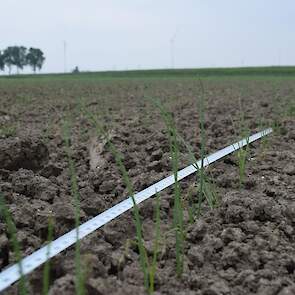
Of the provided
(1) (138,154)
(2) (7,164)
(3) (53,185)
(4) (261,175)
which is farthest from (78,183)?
(4) (261,175)

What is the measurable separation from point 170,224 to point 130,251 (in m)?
0.37

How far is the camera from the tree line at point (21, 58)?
8044 centimetres

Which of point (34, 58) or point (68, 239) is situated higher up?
point (34, 58)

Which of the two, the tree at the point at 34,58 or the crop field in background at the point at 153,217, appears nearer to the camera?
the crop field in background at the point at 153,217

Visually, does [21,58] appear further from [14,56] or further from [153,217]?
[153,217]

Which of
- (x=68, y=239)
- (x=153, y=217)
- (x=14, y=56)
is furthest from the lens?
(x=14, y=56)

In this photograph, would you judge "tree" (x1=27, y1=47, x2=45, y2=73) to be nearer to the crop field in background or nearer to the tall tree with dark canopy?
the tall tree with dark canopy

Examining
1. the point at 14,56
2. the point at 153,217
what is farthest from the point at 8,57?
the point at 153,217

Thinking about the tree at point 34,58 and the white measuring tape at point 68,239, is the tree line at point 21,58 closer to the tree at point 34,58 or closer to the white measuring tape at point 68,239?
the tree at point 34,58

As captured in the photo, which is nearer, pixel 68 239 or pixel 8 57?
pixel 68 239

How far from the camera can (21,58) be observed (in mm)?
82000

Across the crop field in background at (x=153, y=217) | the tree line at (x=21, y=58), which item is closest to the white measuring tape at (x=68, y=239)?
the crop field in background at (x=153, y=217)

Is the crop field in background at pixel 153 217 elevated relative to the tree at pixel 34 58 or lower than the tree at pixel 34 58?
lower

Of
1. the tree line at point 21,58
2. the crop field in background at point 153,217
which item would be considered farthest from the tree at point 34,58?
the crop field in background at point 153,217
